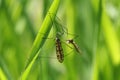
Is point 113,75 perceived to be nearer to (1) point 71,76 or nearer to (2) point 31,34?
(1) point 71,76

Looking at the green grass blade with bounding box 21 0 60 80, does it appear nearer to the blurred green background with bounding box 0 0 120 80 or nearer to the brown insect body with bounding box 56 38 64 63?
the blurred green background with bounding box 0 0 120 80

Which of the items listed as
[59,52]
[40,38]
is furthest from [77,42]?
[40,38]

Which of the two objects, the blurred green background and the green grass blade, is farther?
the blurred green background

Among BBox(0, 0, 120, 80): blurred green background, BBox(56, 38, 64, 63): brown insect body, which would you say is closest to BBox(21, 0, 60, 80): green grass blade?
BBox(0, 0, 120, 80): blurred green background

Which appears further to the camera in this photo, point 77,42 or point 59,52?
point 77,42

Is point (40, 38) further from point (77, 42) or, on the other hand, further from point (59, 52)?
point (77, 42)

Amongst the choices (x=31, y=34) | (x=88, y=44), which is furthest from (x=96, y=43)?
(x=31, y=34)

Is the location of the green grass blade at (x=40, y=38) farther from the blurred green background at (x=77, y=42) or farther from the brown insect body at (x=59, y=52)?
the brown insect body at (x=59, y=52)

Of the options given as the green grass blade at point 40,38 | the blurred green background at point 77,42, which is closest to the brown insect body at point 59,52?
the blurred green background at point 77,42

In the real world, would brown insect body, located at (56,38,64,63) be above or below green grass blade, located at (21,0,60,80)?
below
